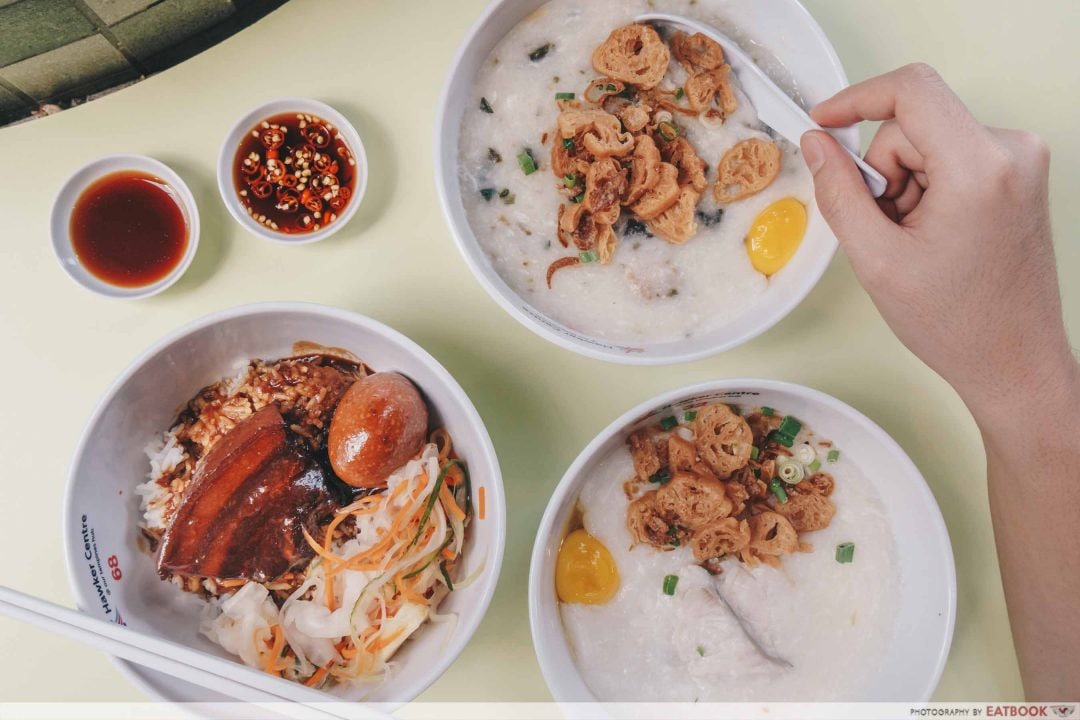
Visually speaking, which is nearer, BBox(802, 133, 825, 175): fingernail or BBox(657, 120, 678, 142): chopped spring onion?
BBox(802, 133, 825, 175): fingernail

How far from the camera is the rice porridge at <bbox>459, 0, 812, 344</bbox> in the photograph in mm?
1960

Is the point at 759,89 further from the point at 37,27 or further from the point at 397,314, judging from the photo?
the point at 37,27

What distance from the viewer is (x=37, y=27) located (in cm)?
180

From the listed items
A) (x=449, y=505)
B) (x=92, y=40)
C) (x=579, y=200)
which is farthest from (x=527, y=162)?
(x=92, y=40)

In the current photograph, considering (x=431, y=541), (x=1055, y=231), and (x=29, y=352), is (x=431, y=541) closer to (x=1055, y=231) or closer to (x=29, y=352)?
(x=29, y=352)

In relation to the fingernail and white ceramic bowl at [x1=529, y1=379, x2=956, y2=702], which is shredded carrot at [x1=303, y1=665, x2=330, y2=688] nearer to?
white ceramic bowl at [x1=529, y1=379, x2=956, y2=702]

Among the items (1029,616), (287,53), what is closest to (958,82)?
(1029,616)

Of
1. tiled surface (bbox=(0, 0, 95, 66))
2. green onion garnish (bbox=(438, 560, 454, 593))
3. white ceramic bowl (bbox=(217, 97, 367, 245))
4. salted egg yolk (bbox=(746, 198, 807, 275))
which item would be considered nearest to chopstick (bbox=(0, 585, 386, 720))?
green onion garnish (bbox=(438, 560, 454, 593))

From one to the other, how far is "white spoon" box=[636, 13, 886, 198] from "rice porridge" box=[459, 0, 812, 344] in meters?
0.04

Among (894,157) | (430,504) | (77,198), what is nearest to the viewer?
(894,157)

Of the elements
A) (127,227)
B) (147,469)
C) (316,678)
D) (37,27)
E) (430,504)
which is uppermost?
(37,27)

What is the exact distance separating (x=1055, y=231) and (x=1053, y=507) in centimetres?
81

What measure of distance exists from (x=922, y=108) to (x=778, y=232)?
1.46ft

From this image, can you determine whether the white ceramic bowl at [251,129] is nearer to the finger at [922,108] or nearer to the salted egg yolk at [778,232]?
the salted egg yolk at [778,232]
